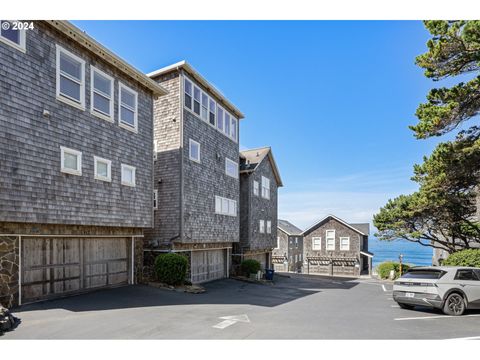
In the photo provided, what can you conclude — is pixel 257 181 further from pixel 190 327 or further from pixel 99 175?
pixel 190 327

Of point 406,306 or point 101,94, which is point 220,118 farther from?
point 406,306

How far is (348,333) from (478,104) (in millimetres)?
11848

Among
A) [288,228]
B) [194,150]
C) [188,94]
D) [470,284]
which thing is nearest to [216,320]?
[470,284]

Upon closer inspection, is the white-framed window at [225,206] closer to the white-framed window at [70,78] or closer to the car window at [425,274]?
the white-framed window at [70,78]

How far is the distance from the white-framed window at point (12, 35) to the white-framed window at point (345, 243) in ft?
123

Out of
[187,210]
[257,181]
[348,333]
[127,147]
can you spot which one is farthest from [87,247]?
[257,181]

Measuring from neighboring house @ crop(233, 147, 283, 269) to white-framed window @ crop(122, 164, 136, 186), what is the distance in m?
12.0

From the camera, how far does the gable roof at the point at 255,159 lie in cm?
2594

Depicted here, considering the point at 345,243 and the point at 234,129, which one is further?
the point at 345,243

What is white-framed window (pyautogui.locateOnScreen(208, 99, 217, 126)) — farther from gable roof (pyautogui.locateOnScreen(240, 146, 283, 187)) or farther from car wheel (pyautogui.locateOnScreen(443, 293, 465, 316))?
car wheel (pyautogui.locateOnScreen(443, 293, 465, 316))

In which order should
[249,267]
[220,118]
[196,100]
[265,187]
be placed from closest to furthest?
[196,100]
[220,118]
[249,267]
[265,187]

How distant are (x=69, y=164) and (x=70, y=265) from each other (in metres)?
3.63

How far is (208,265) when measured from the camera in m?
20.6

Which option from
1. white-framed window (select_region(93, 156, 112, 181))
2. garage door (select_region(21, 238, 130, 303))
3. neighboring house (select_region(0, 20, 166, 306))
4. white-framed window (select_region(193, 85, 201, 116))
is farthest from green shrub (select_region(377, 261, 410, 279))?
white-framed window (select_region(93, 156, 112, 181))
